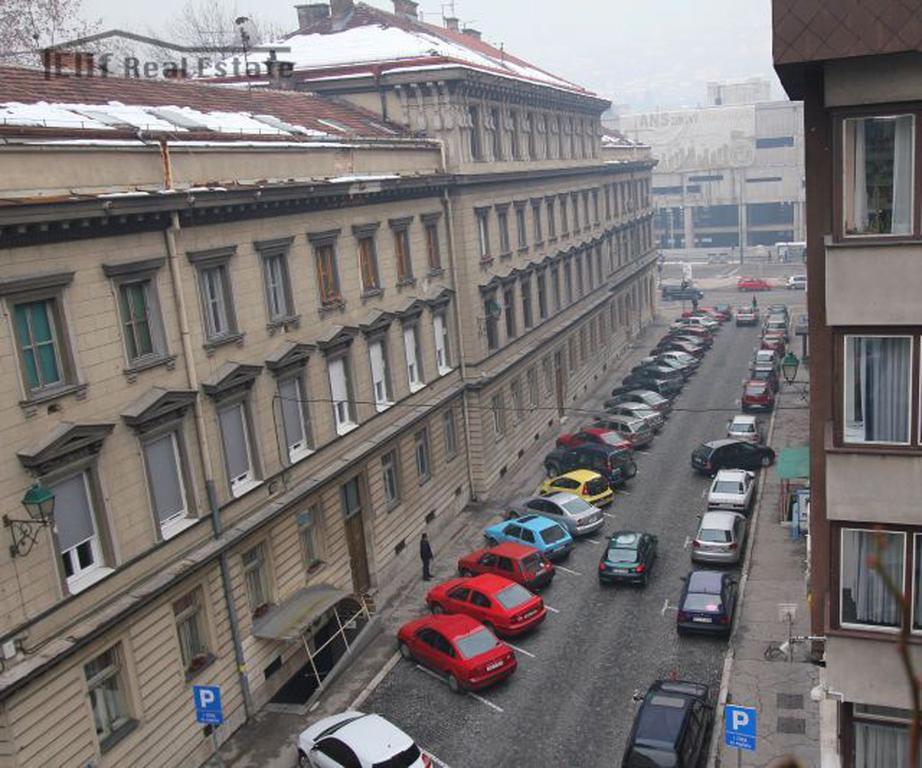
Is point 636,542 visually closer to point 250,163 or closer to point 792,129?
point 250,163

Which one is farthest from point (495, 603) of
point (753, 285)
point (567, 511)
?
point (753, 285)

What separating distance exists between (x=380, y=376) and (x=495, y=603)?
9.52 metres

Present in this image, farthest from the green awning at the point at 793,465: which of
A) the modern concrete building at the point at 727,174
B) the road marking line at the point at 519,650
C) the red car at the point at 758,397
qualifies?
the modern concrete building at the point at 727,174

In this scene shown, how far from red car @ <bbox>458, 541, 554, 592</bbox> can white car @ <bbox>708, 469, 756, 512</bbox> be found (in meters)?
8.07

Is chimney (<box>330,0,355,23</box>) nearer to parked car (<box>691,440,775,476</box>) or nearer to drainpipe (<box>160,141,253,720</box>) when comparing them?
drainpipe (<box>160,141,253,720</box>)

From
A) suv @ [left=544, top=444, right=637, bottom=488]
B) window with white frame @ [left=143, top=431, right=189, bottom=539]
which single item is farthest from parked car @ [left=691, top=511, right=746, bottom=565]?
window with white frame @ [left=143, top=431, right=189, bottom=539]

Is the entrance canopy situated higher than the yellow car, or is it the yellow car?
the entrance canopy

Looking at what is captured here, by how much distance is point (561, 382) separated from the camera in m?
52.1

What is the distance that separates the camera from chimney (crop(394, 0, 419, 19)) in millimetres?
49562

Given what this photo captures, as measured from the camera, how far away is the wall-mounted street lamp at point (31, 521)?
56.0 ft

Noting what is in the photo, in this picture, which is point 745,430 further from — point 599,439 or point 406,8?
point 406,8

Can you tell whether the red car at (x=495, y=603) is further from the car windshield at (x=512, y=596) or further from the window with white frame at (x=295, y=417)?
the window with white frame at (x=295, y=417)

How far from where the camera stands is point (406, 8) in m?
50.1

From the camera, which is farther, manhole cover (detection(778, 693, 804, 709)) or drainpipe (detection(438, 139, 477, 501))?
drainpipe (detection(438, 139, 477, 501))
